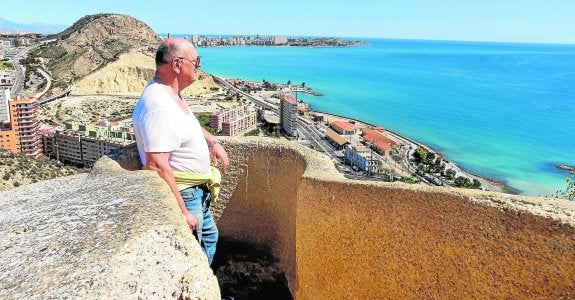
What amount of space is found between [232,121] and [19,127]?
1832 cm

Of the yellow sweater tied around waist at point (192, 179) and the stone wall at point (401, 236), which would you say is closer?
the yellow sweater tied around waist at point (192, 179)

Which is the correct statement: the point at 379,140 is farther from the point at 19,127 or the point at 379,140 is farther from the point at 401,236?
the point at 401,236

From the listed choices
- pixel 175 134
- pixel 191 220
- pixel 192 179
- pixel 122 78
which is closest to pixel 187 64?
pixel 175 134

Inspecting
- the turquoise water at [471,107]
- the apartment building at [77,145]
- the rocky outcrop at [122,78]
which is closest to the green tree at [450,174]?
the turquoise water at [471,107]

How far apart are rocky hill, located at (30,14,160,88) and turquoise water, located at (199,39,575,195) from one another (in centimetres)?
2636

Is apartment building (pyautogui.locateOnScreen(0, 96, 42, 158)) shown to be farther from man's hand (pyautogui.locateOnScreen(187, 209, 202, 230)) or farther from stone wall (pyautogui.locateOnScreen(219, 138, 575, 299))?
man's hand (pyautogui.locateOnScreen(187, 209, 202, 230))

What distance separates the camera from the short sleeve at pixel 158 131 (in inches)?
129

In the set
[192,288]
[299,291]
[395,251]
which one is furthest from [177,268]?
[299,291]

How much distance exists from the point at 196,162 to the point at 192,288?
1.38 meters

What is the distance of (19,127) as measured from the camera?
114 feet

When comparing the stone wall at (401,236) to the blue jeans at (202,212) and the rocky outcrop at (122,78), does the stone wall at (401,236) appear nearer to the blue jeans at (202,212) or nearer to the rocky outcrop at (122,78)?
the blue jeans at (202,212)

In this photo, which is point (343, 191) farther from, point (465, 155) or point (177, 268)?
point (465, 155)

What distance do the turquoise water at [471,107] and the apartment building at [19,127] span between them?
110 feet

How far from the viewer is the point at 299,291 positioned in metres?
5.73
